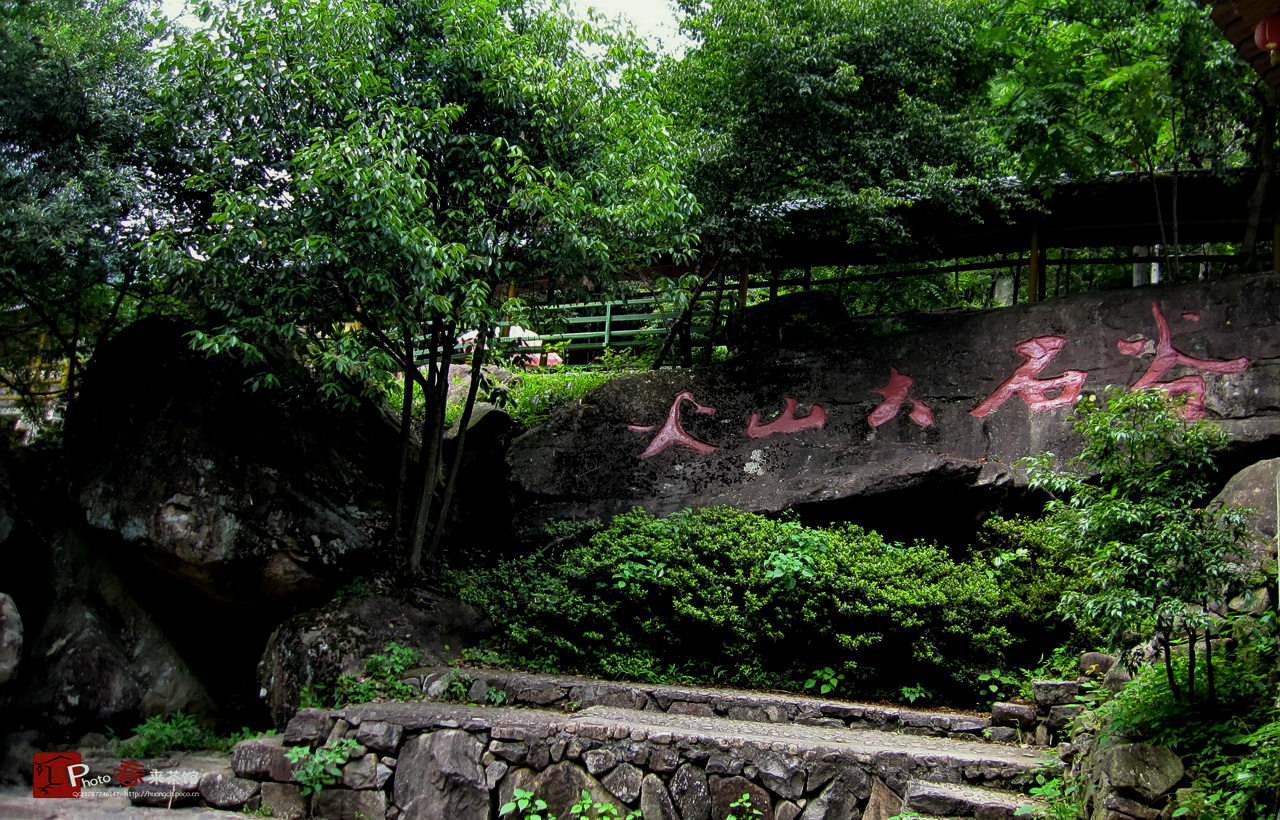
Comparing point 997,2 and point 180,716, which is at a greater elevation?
point 997,2

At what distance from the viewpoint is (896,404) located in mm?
9641

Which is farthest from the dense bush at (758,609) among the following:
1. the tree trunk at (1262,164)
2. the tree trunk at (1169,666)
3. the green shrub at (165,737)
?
the tree trunk at (1262,164)

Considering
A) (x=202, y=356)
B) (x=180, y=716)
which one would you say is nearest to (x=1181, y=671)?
(x=180, y=716)

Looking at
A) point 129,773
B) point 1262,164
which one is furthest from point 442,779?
point 1262,164

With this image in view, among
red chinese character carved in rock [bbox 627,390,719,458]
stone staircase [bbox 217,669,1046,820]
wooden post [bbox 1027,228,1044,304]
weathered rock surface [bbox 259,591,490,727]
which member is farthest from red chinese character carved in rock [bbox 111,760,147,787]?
wooden post [bbox 1027,228,1044,304]

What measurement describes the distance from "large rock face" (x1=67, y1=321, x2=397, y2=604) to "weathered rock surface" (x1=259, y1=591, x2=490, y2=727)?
0.51 meters

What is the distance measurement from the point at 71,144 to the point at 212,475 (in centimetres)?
343

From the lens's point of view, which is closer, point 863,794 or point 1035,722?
point 863,794

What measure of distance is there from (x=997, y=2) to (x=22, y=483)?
12601mm

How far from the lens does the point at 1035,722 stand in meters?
5.93

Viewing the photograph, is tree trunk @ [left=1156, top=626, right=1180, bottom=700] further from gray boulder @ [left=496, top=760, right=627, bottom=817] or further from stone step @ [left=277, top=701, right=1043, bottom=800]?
gray boulder @ [left=496, top=760, right=627, bottom=817]

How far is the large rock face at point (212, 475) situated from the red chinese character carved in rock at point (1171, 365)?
796 cm

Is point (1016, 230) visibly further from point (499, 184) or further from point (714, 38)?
point (499, 184)

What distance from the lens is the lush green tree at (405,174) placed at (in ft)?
24.1
